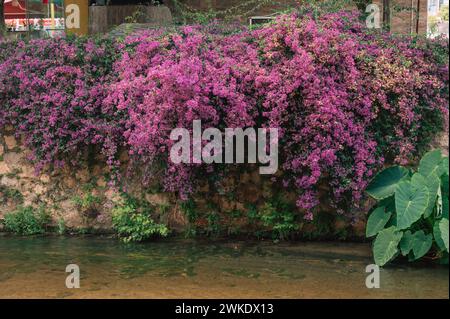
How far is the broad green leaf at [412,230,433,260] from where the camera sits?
5.32 m

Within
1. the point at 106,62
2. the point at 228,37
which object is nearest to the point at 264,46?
the point at 228,37

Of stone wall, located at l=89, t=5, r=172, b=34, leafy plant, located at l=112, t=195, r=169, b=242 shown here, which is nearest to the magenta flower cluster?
leafy plant, located at l=112, t=195, r=169, b=242

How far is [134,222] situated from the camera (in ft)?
21.7

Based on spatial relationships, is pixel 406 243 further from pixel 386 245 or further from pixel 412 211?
pixel 412 211

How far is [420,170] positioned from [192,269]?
7.17ft

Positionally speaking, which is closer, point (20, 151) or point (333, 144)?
point (333, 144)

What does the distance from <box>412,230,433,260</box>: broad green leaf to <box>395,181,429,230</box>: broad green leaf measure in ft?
0.88

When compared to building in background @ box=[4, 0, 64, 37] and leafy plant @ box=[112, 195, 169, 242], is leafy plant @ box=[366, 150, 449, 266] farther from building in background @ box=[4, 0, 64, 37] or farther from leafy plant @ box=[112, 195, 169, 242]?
building in background @ box=[4, 0, 64, 37]

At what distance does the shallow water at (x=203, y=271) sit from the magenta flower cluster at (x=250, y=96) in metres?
0.56

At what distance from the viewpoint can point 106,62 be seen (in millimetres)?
6730

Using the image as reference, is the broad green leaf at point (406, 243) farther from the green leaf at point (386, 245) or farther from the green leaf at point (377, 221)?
the green leaf at point (377, 221)

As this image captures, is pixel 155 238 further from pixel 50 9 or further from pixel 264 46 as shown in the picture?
pixel 50 9

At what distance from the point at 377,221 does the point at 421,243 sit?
1.47 ft
